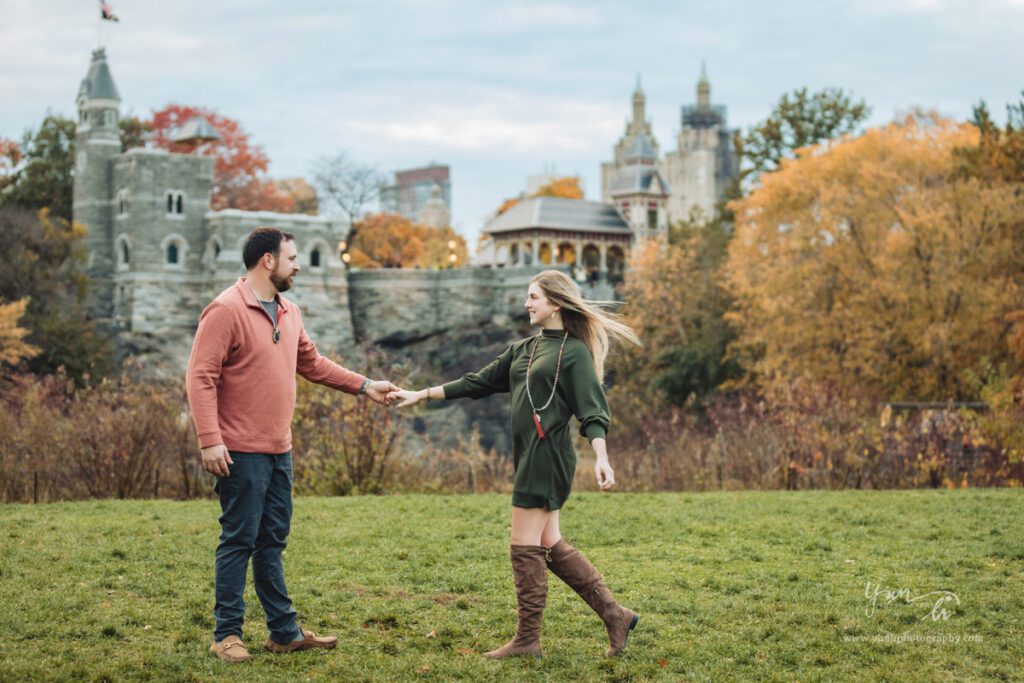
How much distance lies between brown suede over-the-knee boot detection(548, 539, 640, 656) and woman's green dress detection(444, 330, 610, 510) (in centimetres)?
24

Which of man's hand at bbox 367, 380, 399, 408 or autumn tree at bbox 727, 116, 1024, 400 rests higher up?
autumn tree at bbox 727, 116, 1024, 400

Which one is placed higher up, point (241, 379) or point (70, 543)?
point (241, 379)

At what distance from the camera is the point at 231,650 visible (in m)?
5.12

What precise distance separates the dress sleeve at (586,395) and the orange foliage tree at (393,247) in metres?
51.4

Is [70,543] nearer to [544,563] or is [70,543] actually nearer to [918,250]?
[544,563]

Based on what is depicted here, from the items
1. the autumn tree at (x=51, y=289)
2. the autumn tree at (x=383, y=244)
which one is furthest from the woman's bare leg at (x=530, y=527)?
the autumn tree at (x=383, y=244)

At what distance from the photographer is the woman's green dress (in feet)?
17.1

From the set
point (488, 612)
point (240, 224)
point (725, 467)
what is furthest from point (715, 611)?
point (240, 224)

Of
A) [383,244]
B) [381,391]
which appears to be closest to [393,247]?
[383,244]

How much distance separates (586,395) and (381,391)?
121 cm

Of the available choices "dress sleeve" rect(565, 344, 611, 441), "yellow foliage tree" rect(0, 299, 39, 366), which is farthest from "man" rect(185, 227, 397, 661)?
"yellow foliage tree" rect(0, 299, 39, 366)

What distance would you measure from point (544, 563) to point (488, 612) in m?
0.86

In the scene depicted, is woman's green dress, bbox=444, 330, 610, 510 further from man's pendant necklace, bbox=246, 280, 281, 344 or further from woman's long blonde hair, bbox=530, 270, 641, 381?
man's pendant necklace, bbox=246, 280, 281, 344

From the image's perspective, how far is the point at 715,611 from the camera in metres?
6.11
